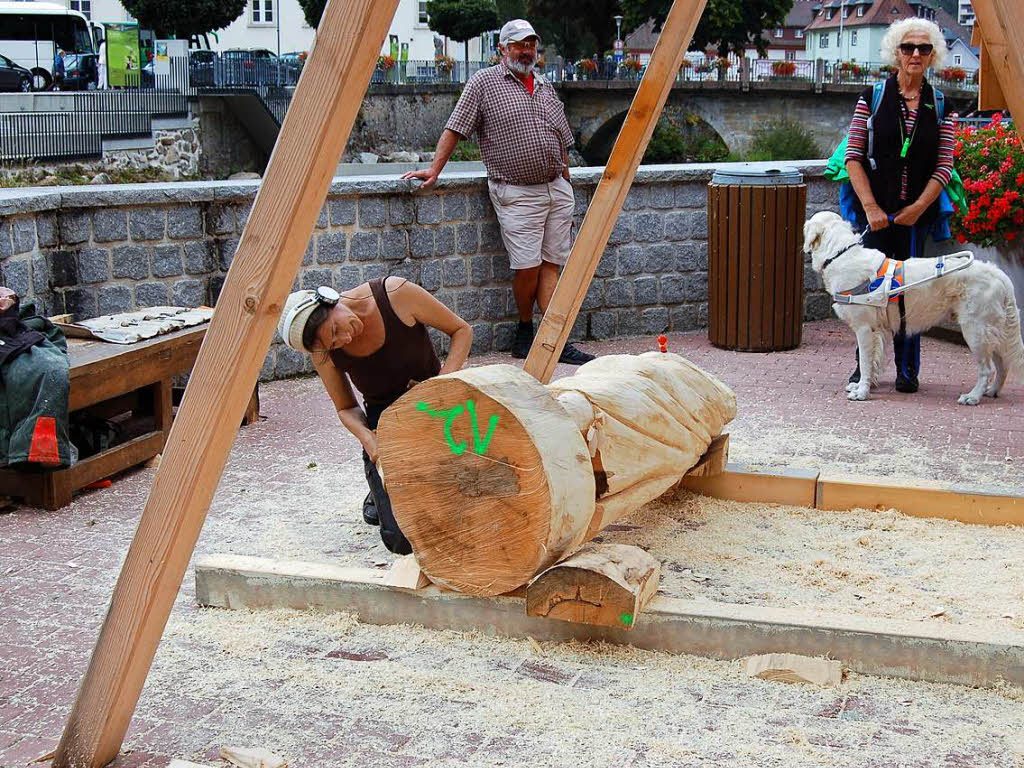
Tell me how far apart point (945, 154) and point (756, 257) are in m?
1.77

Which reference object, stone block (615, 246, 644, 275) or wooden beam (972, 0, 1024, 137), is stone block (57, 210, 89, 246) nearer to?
stone block (615, 246, 644, 275)

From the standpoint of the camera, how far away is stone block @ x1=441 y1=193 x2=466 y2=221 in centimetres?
876

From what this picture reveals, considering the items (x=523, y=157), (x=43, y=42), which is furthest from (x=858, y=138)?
(x=43, y=42)

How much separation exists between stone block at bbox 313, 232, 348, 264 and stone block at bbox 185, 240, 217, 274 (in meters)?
0.68

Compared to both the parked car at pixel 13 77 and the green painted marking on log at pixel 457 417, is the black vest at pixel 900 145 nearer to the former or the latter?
the green painted marking on log at pixel 457 417

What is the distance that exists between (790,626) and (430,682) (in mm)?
1084

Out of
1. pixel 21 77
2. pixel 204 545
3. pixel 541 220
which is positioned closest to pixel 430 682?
pixel 204 545

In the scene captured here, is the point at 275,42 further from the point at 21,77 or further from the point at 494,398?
the point at 494,398

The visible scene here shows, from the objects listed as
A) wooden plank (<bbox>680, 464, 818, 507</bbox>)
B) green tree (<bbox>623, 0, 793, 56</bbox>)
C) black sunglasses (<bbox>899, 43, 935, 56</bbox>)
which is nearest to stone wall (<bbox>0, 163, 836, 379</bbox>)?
black sunglasses (<bbox>899, 43, 935, 56</bbox>)

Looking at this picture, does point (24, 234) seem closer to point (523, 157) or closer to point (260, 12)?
point (523, 157)

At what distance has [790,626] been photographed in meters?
3.67

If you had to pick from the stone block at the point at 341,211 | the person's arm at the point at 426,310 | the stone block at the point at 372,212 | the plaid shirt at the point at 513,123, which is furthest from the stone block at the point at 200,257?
the person's arm at the point at 426,310

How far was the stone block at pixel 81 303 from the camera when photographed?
24.1 feet

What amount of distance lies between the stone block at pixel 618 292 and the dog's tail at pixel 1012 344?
3.09m
